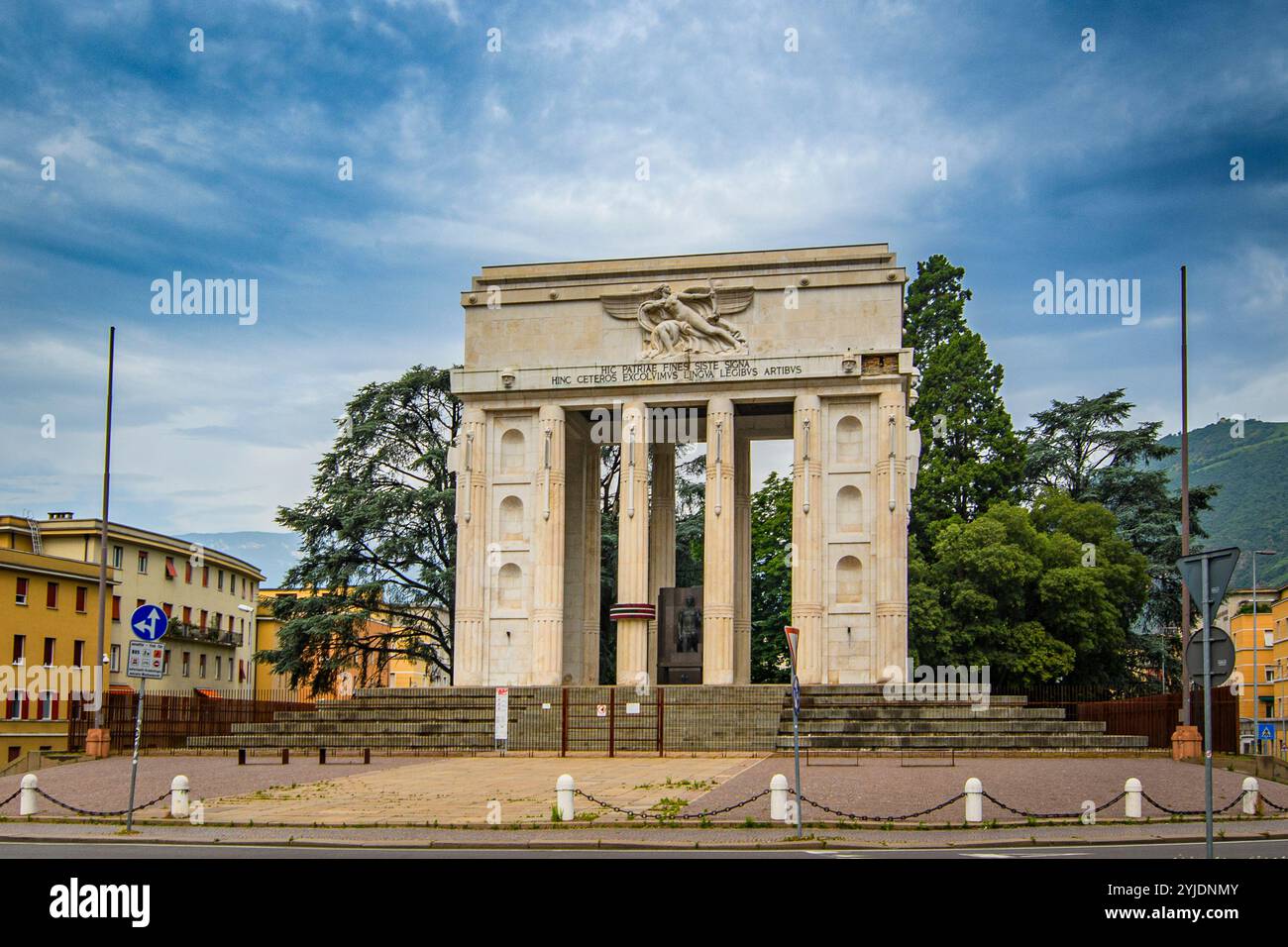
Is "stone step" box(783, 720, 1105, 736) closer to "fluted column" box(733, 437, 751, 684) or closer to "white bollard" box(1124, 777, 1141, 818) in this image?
"fluted column" box(733, 437, 751, 684)

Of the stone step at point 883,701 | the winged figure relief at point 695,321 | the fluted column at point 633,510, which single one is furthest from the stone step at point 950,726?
the winged figure relief at point 695,321

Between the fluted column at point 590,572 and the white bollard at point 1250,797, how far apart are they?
38315 millimetres

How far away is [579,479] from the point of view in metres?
64.8

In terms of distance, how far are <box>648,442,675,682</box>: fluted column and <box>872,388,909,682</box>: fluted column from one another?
11632 millimetres

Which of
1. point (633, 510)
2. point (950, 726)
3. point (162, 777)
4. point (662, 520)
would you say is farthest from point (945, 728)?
point (162, 777)

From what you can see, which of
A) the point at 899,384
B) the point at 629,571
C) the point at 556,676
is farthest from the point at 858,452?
the point at 556,676

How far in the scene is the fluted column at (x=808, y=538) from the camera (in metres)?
55.5

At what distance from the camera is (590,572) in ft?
211

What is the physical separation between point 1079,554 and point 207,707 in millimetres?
39071

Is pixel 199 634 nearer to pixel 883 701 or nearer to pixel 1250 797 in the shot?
pixel 883 701

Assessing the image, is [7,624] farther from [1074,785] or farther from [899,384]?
[1074,785]

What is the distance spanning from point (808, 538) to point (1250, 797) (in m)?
29.8

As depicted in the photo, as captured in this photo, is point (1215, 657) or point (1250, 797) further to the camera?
point (1250, 797)

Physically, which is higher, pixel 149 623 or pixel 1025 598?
pixel 1025 598
